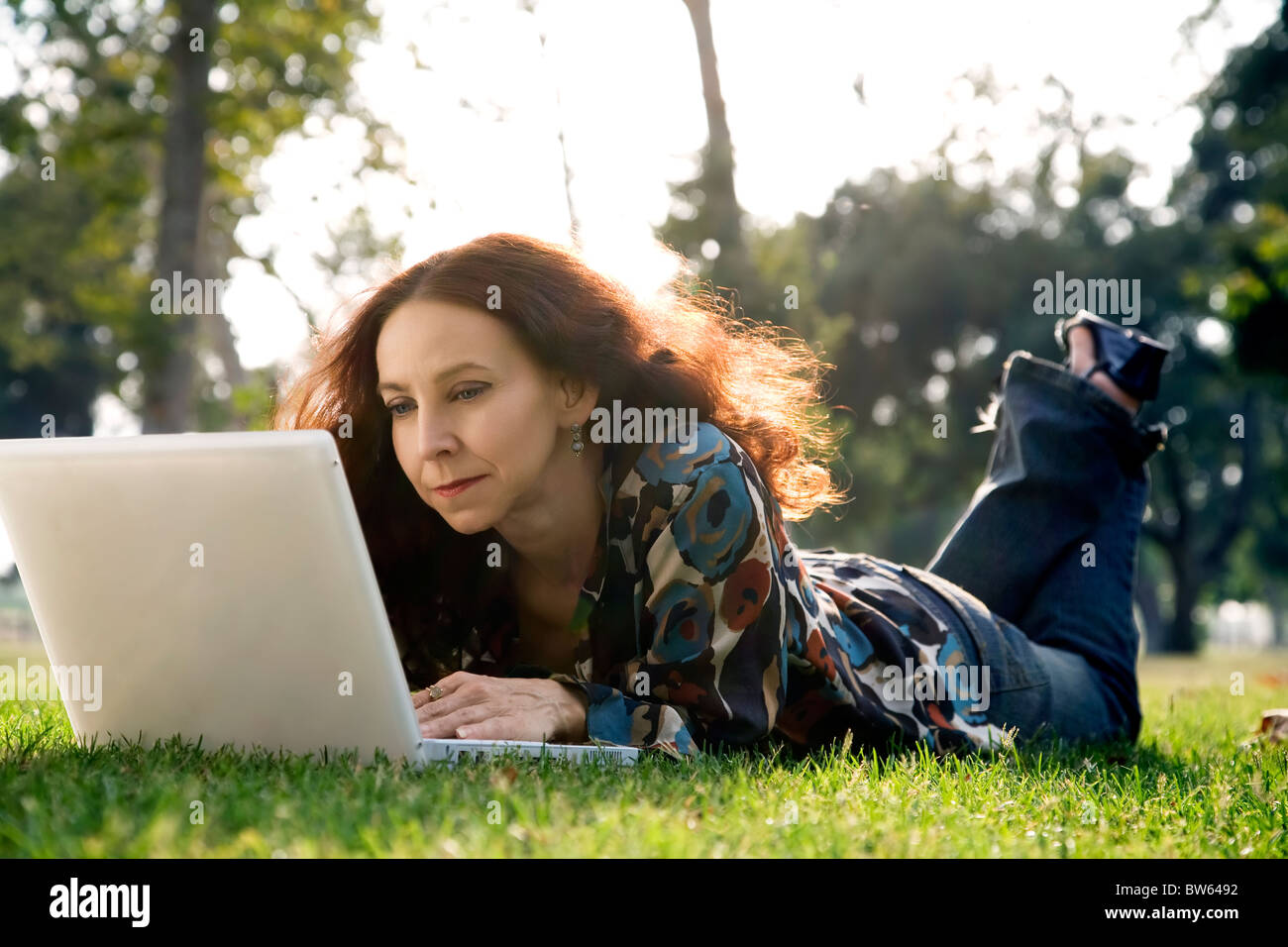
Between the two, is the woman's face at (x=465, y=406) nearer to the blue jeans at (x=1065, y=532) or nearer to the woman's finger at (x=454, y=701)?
→ the woman's finger at (x=454, y=701)

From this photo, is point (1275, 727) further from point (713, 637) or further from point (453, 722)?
point (453, 722)

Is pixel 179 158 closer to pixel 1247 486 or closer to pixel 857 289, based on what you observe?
pixel 857 289

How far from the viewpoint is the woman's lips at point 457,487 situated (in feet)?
9.71

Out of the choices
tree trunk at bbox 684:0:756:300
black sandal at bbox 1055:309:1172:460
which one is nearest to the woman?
black sandal at bbox 1055:309:1172:460

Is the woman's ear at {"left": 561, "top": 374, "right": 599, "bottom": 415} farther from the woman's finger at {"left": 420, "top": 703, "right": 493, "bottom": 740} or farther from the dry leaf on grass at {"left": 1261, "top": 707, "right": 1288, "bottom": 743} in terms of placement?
the dry leaf on grass at {"left": 1261, "top": 707, "right": 1288, "bottom": 743}

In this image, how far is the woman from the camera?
2.76 metres

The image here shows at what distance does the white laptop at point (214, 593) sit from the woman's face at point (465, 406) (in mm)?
732

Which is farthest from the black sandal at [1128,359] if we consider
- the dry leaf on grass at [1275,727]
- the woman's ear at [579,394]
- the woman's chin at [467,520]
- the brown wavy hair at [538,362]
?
the woman's chin at [467,520]

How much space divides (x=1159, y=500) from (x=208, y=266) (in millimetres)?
25058

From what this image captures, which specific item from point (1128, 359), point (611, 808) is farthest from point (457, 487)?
point (1128, 359)

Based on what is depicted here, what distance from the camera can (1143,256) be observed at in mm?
26562

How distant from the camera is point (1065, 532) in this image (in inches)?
178

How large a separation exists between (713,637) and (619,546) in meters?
0.40
